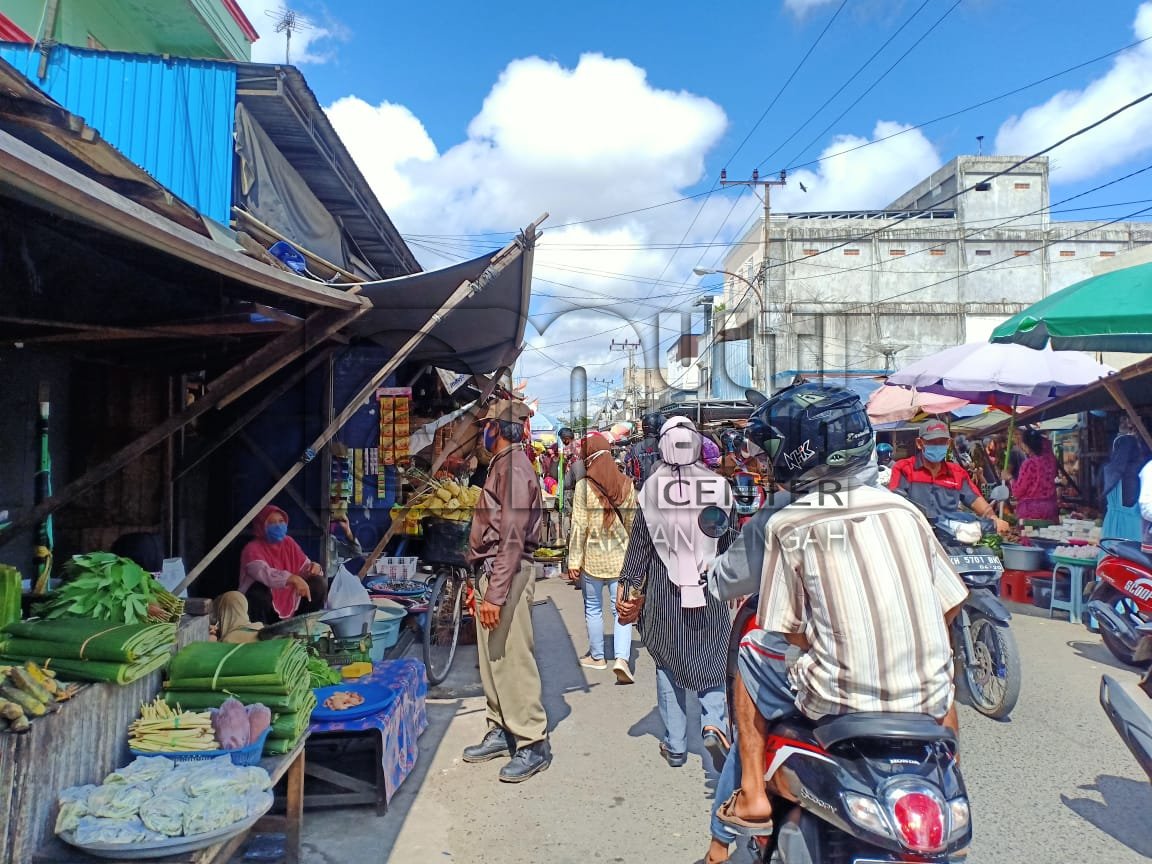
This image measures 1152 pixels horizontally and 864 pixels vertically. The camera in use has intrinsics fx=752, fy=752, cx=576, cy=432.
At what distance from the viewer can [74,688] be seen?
266 cm

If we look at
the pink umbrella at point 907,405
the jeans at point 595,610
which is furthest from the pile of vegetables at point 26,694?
the pink umbrella at point 907,405

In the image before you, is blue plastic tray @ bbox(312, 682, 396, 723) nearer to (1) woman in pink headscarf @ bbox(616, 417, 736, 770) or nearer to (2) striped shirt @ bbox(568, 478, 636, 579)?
(1) woman in pink headscarf @ bbox(616, 417, 736, 770)

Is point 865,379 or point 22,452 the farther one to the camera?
point 865,379

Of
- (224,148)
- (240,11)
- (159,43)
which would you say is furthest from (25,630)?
(240,11)

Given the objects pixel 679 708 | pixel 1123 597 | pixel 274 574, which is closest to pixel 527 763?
pixel 679 708

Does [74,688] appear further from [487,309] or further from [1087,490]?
[1087,490]

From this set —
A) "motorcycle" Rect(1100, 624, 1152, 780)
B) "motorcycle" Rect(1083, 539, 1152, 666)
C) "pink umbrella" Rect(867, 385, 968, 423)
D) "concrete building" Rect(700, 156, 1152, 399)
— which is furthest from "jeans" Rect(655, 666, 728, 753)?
"concrete building" Rect(700, 156, 1152, 399)

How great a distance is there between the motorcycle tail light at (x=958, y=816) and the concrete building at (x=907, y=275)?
2723 centimetres

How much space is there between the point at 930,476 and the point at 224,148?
660cm

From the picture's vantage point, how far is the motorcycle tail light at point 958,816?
1946 millimetres

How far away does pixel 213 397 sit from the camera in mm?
4258

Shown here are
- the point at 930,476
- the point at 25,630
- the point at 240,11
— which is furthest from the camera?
the point at 240,11

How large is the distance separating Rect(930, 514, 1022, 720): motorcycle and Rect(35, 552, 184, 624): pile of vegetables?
4.74 m

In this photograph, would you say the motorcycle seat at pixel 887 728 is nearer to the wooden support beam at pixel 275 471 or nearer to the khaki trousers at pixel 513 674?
the khaki trousers at pixel 513 674
